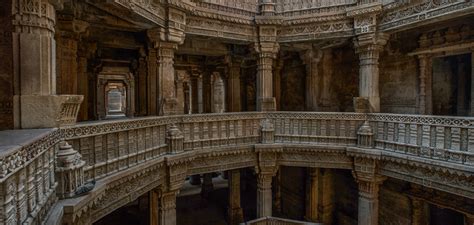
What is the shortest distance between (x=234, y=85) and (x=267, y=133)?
4.12 metres

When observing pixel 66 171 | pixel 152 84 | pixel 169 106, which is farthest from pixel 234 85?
pixel 66 171

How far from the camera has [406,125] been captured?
23.4 ft

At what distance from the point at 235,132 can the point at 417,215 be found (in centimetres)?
618

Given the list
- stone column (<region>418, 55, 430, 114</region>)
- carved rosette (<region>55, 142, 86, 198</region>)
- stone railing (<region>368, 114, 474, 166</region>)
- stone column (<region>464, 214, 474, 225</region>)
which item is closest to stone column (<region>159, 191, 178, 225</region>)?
carved rosette (<region>55, 142, 86, 198</region>)

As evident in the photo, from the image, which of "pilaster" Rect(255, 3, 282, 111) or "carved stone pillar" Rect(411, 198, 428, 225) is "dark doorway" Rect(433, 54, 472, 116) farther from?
"pilaster" Rect(255, 3, 282, 111)

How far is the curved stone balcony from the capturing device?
9.75 ft

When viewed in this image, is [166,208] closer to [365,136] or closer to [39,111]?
[39,111]

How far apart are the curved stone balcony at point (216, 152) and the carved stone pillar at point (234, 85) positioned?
330 cm

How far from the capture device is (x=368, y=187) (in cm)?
804

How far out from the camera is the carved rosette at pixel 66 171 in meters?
3.51

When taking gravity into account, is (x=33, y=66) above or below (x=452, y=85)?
below

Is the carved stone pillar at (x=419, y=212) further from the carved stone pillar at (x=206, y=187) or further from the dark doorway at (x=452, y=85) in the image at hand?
the carved stone pillar at (x=206, y=187)

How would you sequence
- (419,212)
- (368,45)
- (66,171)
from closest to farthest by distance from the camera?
1. (66,171)
2. (368,45)
3. (419,212)

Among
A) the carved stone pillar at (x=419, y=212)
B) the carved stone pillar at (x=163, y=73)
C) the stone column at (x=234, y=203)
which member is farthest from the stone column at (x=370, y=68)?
the carved stone pillar at (x=163, y=73)
